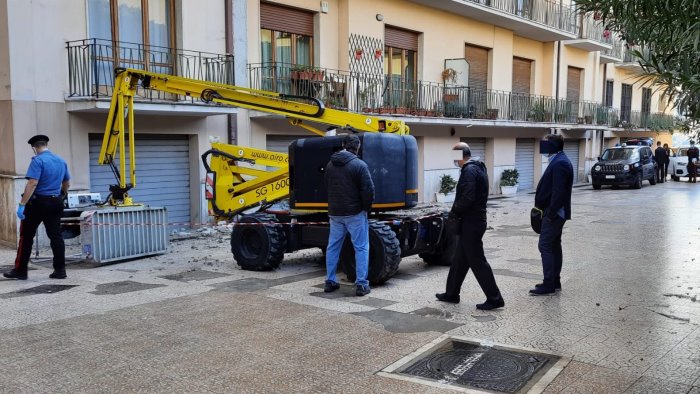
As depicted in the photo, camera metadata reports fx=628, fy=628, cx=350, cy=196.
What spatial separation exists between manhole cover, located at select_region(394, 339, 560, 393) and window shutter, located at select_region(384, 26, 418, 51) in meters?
14.4

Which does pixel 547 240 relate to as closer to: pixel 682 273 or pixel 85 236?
pixel 682 273

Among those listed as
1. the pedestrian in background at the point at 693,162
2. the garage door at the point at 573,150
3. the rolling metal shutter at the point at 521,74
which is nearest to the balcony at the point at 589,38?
the rolling metal shutter at the point at 521,74

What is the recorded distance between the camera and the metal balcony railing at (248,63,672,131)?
15211 millimetres

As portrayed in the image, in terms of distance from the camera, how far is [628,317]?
6.30 meters

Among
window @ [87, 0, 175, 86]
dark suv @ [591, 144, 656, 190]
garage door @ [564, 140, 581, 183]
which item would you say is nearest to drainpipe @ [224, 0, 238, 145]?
window @ [87, 0, 175, 86]

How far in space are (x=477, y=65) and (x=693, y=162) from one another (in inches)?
494

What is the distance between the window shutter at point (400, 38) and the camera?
18609 millimetres

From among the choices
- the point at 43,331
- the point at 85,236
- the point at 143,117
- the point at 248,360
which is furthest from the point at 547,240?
the point at 143,117

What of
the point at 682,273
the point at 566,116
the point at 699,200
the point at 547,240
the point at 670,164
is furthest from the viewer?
the point at 670,164

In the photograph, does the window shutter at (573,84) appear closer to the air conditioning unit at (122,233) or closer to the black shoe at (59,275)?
the air conditioning unit at (122,233)

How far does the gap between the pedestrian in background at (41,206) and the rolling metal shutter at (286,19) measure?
25.9 feet

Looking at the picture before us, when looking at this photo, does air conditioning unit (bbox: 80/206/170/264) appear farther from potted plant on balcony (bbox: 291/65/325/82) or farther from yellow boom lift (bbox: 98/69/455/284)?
potted plant on balcony (bbox: 291/65/325/82)

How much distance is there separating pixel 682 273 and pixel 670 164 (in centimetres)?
2385

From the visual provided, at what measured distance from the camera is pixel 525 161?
2566 cm
